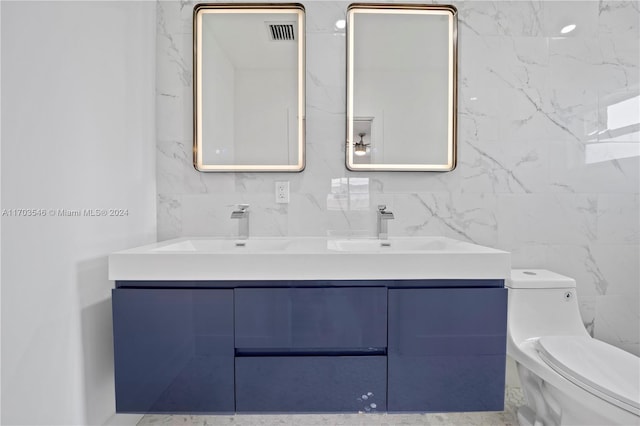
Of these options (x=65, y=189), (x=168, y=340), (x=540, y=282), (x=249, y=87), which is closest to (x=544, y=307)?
(x=540, y=282)

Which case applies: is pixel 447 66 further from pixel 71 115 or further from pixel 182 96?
pixel 71 115

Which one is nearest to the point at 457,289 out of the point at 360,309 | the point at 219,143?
the point at 360,309

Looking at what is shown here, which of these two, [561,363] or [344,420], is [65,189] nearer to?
[344,420]

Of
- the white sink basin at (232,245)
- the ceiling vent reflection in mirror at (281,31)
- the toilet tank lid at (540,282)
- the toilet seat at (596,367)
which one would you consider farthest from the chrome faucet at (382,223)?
the ceiling vent reflection in mirror at (281,31)

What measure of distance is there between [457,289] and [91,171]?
1265 millimetres

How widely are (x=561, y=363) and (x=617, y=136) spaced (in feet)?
3.80

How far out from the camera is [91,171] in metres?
1.08

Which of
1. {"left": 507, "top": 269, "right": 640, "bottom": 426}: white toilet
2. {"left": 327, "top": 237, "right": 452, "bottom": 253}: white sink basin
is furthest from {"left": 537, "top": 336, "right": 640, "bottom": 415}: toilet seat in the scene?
{"left": 327, "top": 237, "right": 452, "bottom": 253}: white sink basin

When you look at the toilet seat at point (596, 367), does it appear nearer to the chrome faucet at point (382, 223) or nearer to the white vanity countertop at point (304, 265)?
the white vanity countertop at point (304, 265)

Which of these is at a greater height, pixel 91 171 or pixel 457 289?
pixel 91 171

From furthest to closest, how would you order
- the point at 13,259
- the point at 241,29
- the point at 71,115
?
the point at 241,29 → the point at 71,115 → the point at 13,259

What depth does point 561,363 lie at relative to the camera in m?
1.07

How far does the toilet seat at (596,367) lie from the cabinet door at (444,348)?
0.25 meters

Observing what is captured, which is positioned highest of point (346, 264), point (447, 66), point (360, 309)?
point (447, 66)
